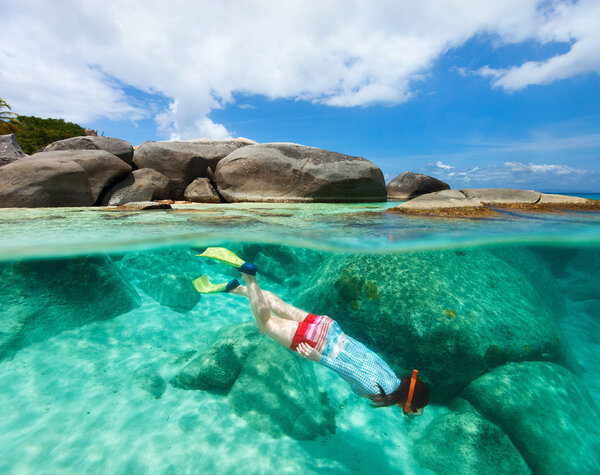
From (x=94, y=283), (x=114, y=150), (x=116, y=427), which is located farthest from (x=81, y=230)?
(x=114, y=150)

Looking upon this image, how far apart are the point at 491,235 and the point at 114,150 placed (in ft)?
46.6

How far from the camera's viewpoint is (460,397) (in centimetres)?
413

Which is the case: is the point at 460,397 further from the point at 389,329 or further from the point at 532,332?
the point at 532,332

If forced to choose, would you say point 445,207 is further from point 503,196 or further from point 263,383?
point 263,383

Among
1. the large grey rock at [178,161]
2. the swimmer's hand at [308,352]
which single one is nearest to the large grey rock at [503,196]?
the swimmer's hand at [308,352]

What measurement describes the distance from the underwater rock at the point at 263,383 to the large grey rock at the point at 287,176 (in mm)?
7081

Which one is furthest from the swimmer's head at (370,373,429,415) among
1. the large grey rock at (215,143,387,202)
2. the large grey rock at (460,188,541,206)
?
the large grey rock at (460,188,541,206)

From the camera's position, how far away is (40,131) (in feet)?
90.5

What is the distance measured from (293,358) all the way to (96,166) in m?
9.71

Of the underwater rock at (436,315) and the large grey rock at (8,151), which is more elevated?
the large grey rock at (8,151)

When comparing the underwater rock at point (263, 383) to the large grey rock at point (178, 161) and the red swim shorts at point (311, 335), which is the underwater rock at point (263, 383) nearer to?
the red swim shorts at point (311, 335)

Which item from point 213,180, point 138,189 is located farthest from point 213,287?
point 213,180

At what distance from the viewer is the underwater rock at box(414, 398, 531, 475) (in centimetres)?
324

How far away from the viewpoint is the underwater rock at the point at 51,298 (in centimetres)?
435
